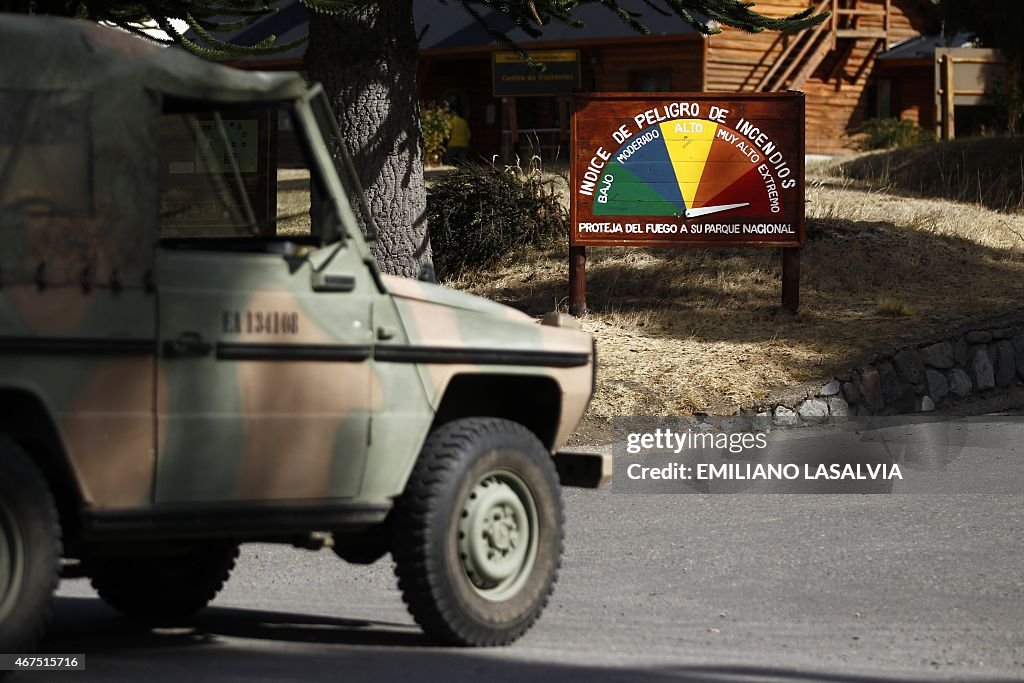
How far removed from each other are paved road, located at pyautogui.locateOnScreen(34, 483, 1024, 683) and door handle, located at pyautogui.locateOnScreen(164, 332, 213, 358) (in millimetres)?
1129

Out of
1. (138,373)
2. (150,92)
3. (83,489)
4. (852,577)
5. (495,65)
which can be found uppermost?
(495,65)

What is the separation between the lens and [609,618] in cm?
754

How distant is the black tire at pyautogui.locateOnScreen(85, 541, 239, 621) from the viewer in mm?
7066

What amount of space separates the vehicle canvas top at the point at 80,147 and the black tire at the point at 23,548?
2.06ft

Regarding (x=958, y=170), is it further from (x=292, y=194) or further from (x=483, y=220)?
(x=483, y=220)

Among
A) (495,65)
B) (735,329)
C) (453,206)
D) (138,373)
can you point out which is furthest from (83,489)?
(495,65)

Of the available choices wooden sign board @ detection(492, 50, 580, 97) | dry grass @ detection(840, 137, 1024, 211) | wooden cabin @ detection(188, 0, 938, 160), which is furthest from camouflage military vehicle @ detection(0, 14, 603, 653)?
wooden cabin @ detection(188, 0, 938, 160)

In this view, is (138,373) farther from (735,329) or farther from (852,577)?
(735,329)

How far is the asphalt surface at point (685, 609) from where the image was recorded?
6.07 metres

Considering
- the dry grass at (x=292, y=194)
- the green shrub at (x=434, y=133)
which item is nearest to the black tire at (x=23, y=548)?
the dry grass at (x=292, y=194)

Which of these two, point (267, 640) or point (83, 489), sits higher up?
point (83, 489)

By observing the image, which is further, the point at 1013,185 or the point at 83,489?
the point at 1013,185

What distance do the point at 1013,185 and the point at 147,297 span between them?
21.0m

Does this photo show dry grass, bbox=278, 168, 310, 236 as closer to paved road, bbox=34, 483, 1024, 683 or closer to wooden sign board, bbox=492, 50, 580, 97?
A: wooden sign board, bbox=492, 50, 580, 97
